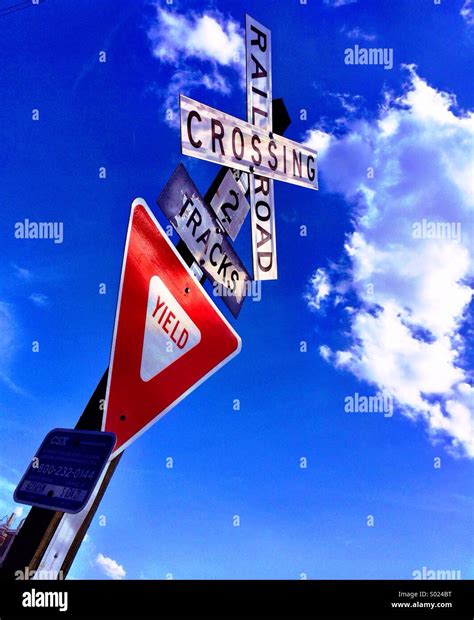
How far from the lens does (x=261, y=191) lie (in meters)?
3.16

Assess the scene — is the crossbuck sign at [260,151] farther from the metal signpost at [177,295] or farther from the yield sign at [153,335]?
the yield sign at [153,335]

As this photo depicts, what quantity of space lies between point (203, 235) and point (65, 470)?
130 centimetres

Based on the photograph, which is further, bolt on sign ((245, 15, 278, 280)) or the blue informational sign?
bolt on sign ((245, 15, 278, 280))

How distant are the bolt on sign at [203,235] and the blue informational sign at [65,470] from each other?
103 cm

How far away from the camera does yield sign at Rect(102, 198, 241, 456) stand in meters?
1.66

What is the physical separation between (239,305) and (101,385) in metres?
1.17

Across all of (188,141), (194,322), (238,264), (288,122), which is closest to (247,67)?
(288,122)

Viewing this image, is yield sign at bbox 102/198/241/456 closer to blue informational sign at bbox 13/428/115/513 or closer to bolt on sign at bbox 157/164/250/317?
blue informational sign at bbox 13/428/115/513

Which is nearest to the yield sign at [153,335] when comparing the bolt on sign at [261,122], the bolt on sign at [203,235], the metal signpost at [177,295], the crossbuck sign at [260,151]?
the metal signpost at [177,295]

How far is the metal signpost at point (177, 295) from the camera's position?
163 centimetres

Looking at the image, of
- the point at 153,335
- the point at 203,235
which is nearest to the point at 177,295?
the point at 153,335

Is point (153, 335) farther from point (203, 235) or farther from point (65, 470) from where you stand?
point (203, 235)

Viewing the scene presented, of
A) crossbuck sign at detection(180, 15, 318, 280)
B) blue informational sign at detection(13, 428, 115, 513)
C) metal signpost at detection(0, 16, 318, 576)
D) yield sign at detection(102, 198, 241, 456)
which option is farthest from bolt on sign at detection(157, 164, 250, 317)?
blue informational sign at detection(13, 428, 115, 513)
